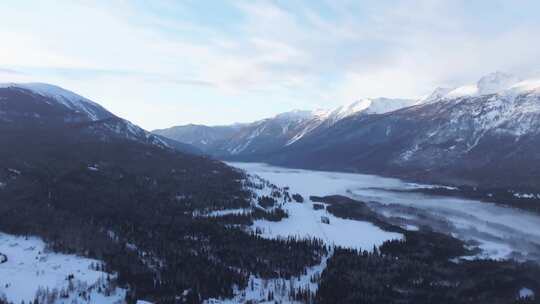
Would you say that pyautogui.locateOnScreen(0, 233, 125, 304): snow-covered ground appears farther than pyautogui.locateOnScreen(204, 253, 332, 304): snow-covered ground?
No

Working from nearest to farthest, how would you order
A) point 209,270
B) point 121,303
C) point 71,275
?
point 121,303
point 71,275
point 209,270

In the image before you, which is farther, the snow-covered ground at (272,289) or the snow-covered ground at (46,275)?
the snow-covered ground at (272,289)

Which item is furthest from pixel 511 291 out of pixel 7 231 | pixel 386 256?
pixel 7 231

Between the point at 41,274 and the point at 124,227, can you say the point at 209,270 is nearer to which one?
the point at 41,274

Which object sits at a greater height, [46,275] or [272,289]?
[272,289]

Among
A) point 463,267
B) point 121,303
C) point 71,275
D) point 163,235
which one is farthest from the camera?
point 163,235

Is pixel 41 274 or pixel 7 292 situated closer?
pixel 7 292

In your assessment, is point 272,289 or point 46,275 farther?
point 272,289
